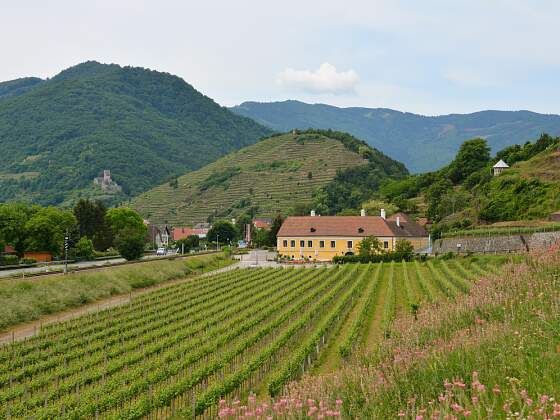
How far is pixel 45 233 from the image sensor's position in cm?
7075

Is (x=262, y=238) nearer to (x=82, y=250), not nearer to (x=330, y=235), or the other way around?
(x=330, y=235)

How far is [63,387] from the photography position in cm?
2025

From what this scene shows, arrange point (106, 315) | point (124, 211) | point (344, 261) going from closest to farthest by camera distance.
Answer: point (106, 315) < point (344, 261) < point (124, 211)

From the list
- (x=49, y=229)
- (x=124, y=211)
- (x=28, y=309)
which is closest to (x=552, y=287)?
(x=28, y=309)

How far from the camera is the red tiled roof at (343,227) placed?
8456 cm

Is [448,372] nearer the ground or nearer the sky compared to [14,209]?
nearer the ground

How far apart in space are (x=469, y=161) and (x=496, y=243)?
2337 inches

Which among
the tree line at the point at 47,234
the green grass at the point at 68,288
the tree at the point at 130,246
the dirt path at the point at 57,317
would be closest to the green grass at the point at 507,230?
the green grass at the point at 68,288

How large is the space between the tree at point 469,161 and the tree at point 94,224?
70186 millimetres

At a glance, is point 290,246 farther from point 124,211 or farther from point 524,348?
point 524,348

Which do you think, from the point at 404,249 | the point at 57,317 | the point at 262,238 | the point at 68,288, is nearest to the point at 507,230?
the point at 404,249

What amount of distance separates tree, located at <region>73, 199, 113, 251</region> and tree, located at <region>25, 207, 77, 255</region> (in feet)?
37.7

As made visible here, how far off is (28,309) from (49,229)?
112 feet

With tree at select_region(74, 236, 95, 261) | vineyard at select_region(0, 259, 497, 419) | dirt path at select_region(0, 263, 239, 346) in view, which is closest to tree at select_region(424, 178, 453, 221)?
vineyard at select_region(0, 259, 497, 419)
